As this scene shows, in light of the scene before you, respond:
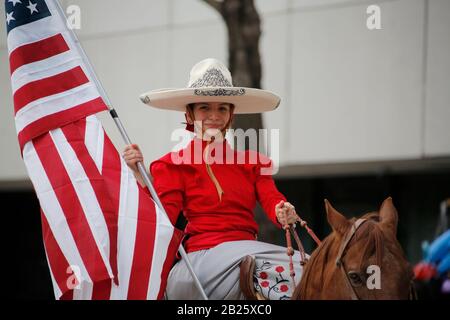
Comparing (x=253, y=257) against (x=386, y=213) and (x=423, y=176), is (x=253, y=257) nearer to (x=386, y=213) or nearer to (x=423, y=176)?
(x=386, y=213)

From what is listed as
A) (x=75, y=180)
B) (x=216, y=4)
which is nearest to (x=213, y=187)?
(x=75, y=180)

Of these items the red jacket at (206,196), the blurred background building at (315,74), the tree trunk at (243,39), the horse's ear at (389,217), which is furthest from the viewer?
the blurred background building at (315,74)

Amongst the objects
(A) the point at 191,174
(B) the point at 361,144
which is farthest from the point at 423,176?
(A) the point at 191,174

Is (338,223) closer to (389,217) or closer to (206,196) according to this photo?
(389,217)

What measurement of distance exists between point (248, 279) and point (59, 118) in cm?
110

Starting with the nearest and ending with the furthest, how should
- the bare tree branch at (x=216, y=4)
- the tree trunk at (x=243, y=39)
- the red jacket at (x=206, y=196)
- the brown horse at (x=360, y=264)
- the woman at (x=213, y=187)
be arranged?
the brown horse at (x=360, y=264) < the woman at (x=213, y=187) < the red jacket at (x=206, y=196) < the tree trunk at (x=243, y=39) < the bare tree branch at (x=216, y=4)

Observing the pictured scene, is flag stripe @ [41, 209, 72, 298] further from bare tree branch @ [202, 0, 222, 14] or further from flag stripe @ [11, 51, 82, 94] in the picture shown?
bare tree branch @ [202, 0, 222, 14]

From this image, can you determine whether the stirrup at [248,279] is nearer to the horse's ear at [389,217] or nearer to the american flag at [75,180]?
the american flag at [75,180]

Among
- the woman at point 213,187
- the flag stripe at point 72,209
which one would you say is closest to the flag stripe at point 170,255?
the woman at point 213,187

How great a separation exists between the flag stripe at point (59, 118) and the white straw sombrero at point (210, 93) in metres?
0.26

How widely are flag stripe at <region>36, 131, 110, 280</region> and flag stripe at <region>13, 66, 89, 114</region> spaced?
0.62ft

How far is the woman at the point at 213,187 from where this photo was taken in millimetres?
3834

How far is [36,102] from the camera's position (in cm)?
396

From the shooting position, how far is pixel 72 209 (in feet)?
12.5
